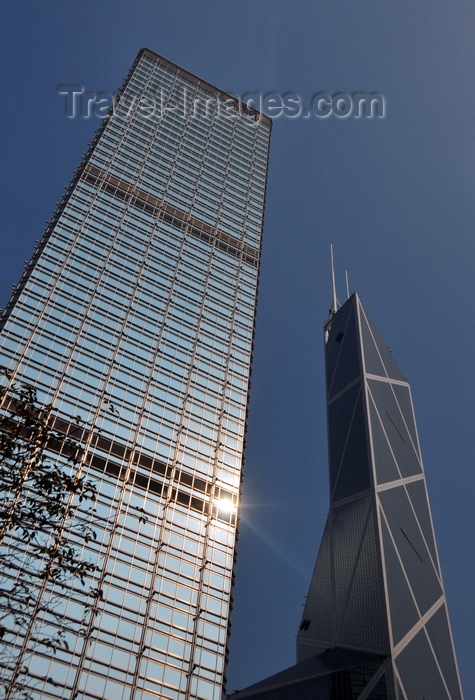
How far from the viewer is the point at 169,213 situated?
59906mm

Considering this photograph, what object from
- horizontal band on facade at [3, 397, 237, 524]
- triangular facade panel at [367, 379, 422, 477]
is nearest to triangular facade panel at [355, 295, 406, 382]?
triangular facade panel at [367, 379, 422, 477]

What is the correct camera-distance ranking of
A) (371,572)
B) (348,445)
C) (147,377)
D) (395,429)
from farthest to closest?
(395,429) → (348,445) → (371,572) → (147,377)

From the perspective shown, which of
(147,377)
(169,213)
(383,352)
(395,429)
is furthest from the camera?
(383,352)

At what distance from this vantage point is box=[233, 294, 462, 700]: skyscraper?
57.1 meters

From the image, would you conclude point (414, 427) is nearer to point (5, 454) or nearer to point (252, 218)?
point (252, 218)

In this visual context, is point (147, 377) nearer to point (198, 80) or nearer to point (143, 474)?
point (143, 474)

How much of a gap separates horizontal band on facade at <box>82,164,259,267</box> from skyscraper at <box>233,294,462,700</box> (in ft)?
84.1

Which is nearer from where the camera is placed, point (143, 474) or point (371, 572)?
point (143, 474)

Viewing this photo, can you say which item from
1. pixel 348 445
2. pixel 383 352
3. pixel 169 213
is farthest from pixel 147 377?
pixel 383 352

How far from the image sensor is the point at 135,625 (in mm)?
31875

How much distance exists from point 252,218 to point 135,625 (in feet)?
141

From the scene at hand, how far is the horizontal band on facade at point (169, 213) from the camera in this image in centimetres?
5775

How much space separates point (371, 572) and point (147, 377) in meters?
30.9

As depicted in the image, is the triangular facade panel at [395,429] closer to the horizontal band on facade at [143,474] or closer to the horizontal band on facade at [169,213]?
the horizontal band on facade at [169,213]
